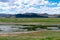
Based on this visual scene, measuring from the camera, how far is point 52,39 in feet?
107

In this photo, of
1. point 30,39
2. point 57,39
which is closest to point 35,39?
point 30,39

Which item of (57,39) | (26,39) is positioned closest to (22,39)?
(26,39)

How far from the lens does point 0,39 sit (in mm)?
32219

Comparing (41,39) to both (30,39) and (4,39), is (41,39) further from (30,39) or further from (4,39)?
(4,39)

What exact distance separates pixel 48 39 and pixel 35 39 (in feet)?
6.02

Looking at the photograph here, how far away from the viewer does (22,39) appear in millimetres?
32219

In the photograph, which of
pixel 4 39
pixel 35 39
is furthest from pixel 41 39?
pixel 4 39

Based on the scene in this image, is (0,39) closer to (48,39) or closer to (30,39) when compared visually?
(30,39)

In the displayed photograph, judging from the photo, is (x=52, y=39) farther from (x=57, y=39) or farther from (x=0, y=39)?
(x=0, y=39)

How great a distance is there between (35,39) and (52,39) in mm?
2395

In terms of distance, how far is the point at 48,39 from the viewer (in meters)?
32.6

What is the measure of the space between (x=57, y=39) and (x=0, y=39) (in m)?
7.98

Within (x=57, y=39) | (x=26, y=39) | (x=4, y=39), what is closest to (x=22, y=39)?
(x=26, y=39)

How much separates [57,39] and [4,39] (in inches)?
292
